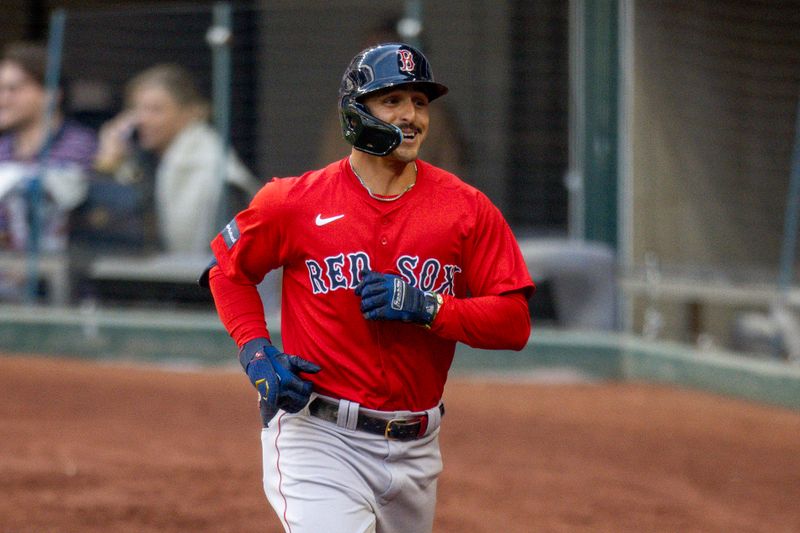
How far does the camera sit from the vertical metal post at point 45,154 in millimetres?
11164

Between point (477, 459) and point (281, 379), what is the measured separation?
155 inches

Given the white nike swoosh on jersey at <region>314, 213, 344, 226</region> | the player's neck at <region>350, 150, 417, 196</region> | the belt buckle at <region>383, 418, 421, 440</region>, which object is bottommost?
the belt buckle at <region>383, 418, 421, 440</region>

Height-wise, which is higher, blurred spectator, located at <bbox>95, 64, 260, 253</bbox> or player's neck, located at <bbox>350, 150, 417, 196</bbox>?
player's neck, located at <bbox>350, 150, 417, 196</bbox>

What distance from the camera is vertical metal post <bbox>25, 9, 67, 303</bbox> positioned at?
11164 millimetres

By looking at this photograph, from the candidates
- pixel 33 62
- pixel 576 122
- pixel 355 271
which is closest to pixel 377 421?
pixel 355 271

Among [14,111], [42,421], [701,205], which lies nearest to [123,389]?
[42,421]

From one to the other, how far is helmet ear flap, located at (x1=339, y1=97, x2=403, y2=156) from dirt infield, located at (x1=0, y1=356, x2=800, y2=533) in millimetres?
2501

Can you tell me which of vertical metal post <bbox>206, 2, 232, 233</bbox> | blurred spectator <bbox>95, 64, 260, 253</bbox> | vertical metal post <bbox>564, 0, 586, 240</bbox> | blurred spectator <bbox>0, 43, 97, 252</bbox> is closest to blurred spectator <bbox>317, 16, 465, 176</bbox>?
vertical metal post <bbox>564, 0, 586, 240</bbox>

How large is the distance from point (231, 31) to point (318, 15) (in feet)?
2.56

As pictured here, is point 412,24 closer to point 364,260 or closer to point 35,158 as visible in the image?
point 35,158

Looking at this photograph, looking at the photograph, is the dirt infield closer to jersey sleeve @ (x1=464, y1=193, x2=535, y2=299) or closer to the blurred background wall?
the blurred background wall

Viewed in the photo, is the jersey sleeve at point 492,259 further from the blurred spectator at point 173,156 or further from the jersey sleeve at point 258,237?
the blurred spectator at point 173,156

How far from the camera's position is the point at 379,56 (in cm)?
380

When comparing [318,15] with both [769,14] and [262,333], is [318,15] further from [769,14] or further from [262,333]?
[262,333]
